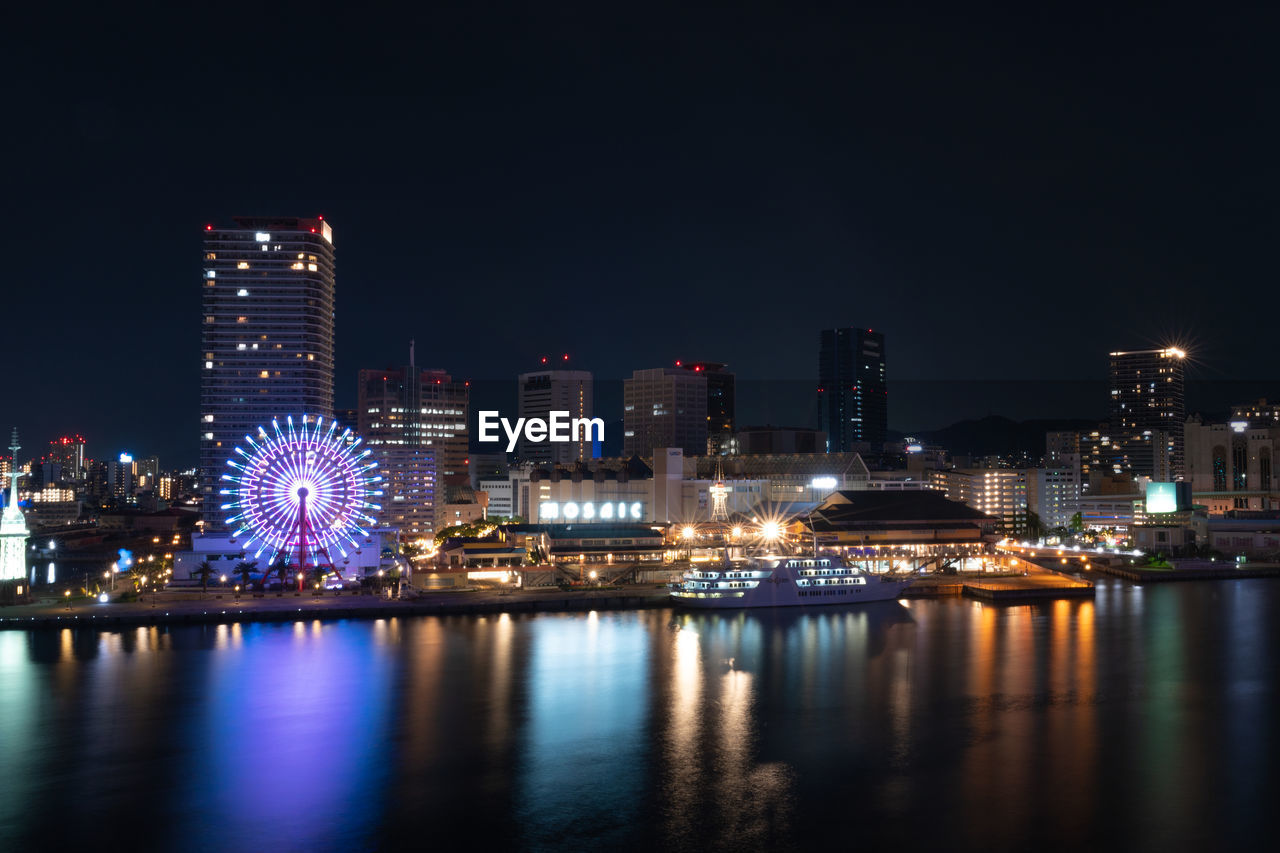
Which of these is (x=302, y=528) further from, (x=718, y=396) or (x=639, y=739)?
(x=718, y=396)

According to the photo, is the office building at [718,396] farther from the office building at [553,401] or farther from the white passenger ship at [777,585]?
the white passenger ship at [777,585]

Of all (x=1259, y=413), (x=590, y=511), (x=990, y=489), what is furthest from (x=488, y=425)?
(x=1259, y=413)

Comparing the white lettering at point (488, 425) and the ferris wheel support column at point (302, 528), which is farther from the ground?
the white lettering at point (488, 425)

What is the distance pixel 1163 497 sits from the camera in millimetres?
46781

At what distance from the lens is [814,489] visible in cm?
5044

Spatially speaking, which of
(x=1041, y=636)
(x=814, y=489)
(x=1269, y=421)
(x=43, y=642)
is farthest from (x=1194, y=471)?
(x=43, y=642)

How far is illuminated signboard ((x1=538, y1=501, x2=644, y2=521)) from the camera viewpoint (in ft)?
140

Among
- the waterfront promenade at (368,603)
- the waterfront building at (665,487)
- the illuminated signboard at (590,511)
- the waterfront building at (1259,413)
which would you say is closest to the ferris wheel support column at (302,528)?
the waterfront promenade at (368,603)

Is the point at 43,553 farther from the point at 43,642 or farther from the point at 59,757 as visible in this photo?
the point at 59,757

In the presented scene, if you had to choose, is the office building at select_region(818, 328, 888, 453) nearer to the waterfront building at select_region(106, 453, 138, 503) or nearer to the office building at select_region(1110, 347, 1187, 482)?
the office building at select_region(1110, 347, 1187, 482)

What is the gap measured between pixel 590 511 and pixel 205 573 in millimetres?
15737

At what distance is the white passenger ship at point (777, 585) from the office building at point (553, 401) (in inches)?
1547
